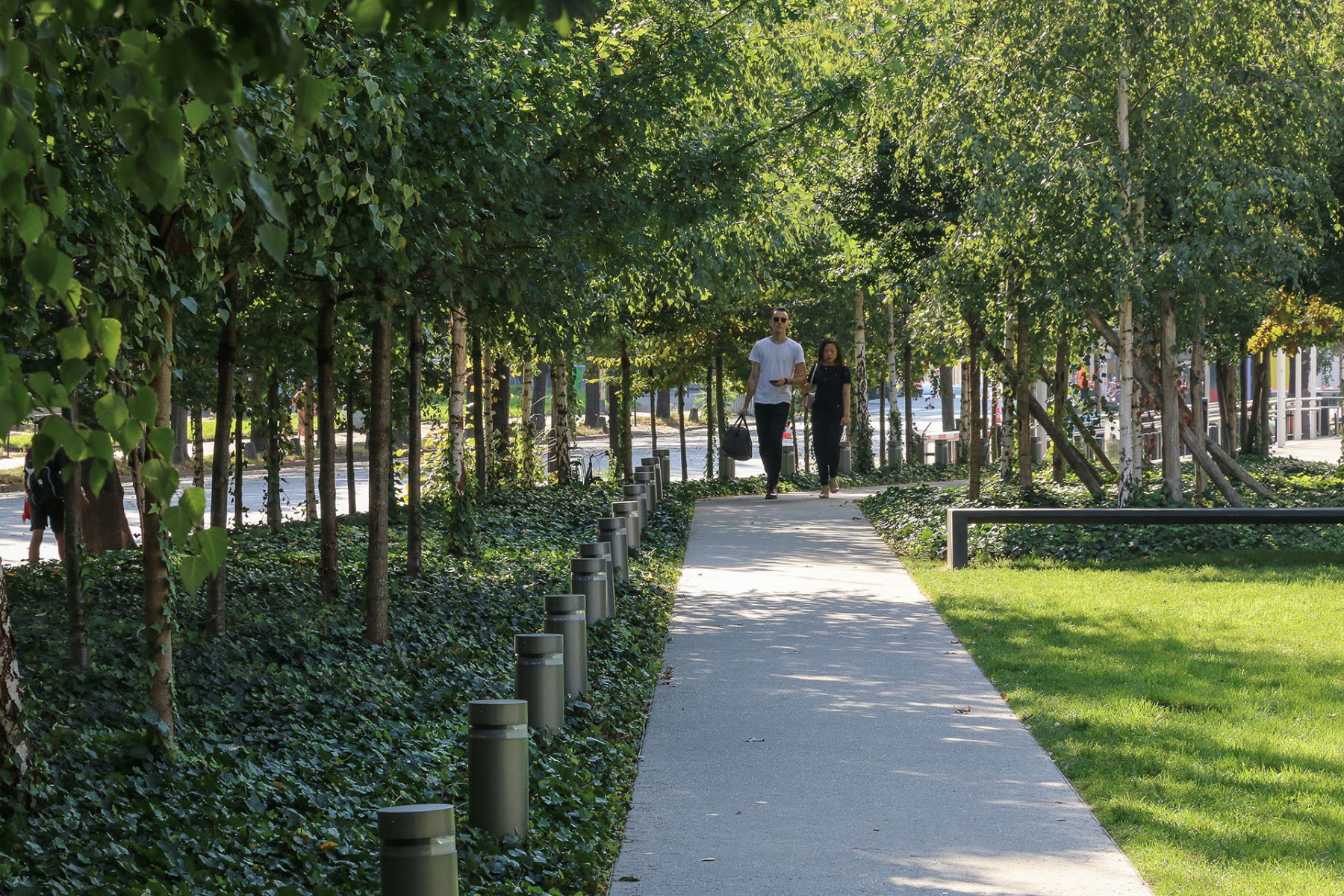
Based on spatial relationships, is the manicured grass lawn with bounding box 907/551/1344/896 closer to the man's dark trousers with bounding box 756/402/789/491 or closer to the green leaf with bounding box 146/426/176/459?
the green leaf with bounding box 146/426/176/459

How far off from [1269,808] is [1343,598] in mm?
5704

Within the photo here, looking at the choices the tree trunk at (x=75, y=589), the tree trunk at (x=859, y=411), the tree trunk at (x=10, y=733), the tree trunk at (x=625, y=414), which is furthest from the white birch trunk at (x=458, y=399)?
the tree trunk at (x=859, y=411)

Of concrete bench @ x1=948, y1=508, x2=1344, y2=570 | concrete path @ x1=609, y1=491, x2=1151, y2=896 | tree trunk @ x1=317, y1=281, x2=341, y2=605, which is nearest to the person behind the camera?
concrete path @ x1=609, y1=491, x2=1151, y2=896

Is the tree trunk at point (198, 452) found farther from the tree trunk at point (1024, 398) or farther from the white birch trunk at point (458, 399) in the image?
the tree trunk at point (1024, 398)

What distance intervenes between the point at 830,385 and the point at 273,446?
6325 mm

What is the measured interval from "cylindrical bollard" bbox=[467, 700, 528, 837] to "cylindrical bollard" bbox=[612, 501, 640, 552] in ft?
25.1

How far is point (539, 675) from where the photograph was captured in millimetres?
6340

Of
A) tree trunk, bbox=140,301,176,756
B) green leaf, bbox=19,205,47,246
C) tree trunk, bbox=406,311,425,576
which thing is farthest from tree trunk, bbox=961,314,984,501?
green leaf, bbox=19,205,47,246

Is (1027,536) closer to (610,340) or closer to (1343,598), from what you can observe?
(1343,598)

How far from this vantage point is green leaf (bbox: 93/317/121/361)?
7.74 ft

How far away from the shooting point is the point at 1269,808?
18.0 feet

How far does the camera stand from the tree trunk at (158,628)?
559 cm

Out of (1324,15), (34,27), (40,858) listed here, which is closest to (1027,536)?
(1324,15)

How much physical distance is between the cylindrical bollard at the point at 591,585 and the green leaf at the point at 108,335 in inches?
263
